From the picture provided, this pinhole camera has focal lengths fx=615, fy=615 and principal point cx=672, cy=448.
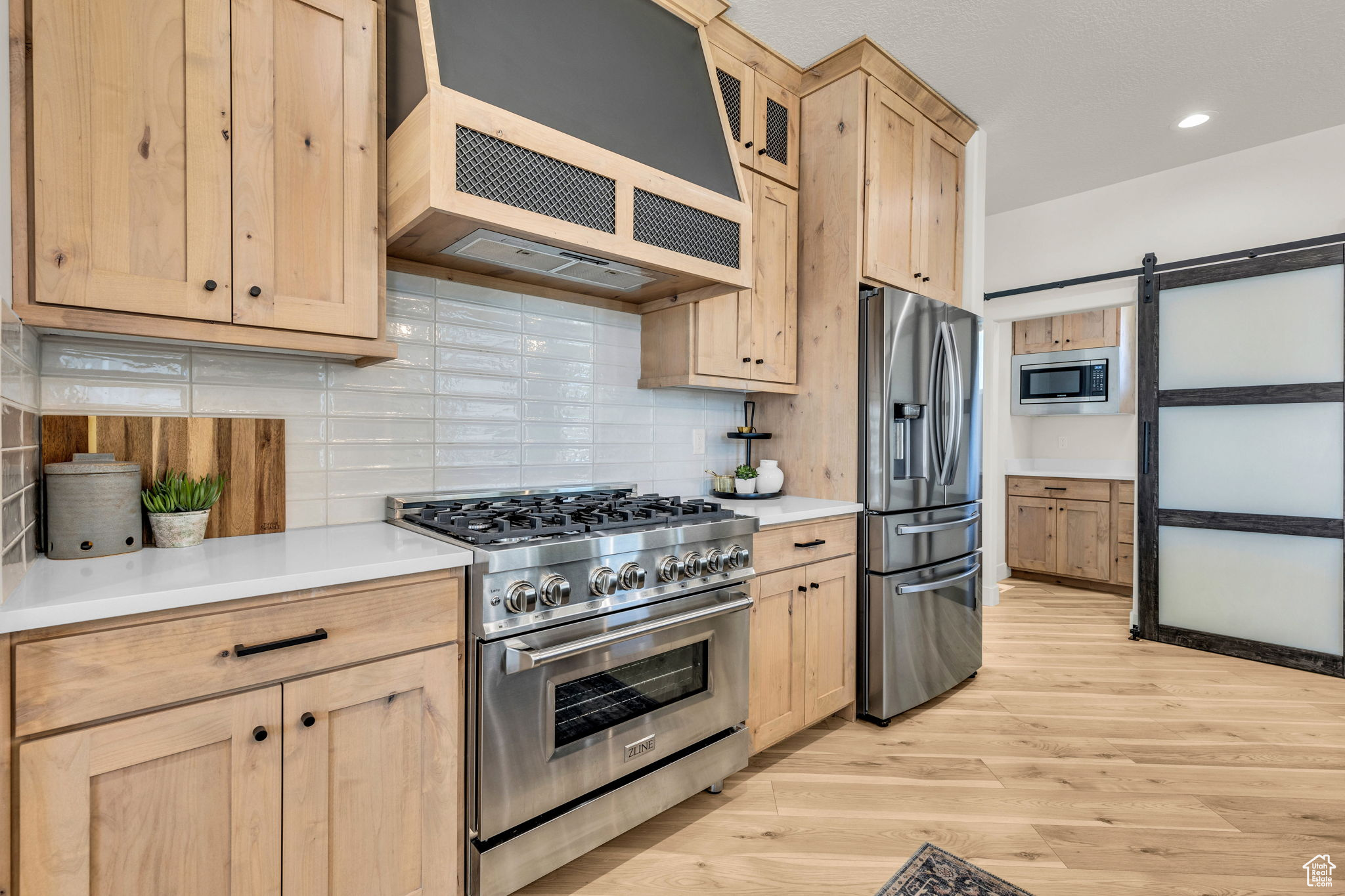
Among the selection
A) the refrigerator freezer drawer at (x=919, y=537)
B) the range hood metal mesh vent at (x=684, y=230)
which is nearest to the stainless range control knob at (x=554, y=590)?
the range hood metal mesh vent at (x=684, y=230)

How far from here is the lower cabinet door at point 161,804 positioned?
99cm

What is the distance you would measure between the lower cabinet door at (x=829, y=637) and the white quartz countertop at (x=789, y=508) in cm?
20

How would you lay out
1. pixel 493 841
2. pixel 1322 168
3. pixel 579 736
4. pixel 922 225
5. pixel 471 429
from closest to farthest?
pixel 493 841
pixel 579 736
pixel 471 429
pixel 922 225
pixel 1322 168

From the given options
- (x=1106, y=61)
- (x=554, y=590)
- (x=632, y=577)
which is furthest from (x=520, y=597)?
(x=1106, y=61)

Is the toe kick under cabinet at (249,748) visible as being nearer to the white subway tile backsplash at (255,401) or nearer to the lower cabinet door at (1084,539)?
the white subway tile backsplash at (255,401)

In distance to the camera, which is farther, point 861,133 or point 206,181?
point 861,133

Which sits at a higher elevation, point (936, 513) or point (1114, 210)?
point (1114, 210)

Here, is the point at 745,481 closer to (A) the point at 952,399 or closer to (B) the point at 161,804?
(A) the point at 952,399

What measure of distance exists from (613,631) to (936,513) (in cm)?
174

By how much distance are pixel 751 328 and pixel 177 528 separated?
201cm

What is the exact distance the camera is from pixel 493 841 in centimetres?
148

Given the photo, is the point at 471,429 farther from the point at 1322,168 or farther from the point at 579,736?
the point at 1322,168

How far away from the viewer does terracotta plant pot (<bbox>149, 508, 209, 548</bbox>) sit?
56.9 inches

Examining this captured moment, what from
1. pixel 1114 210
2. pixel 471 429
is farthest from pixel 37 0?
pixel 1114 210
